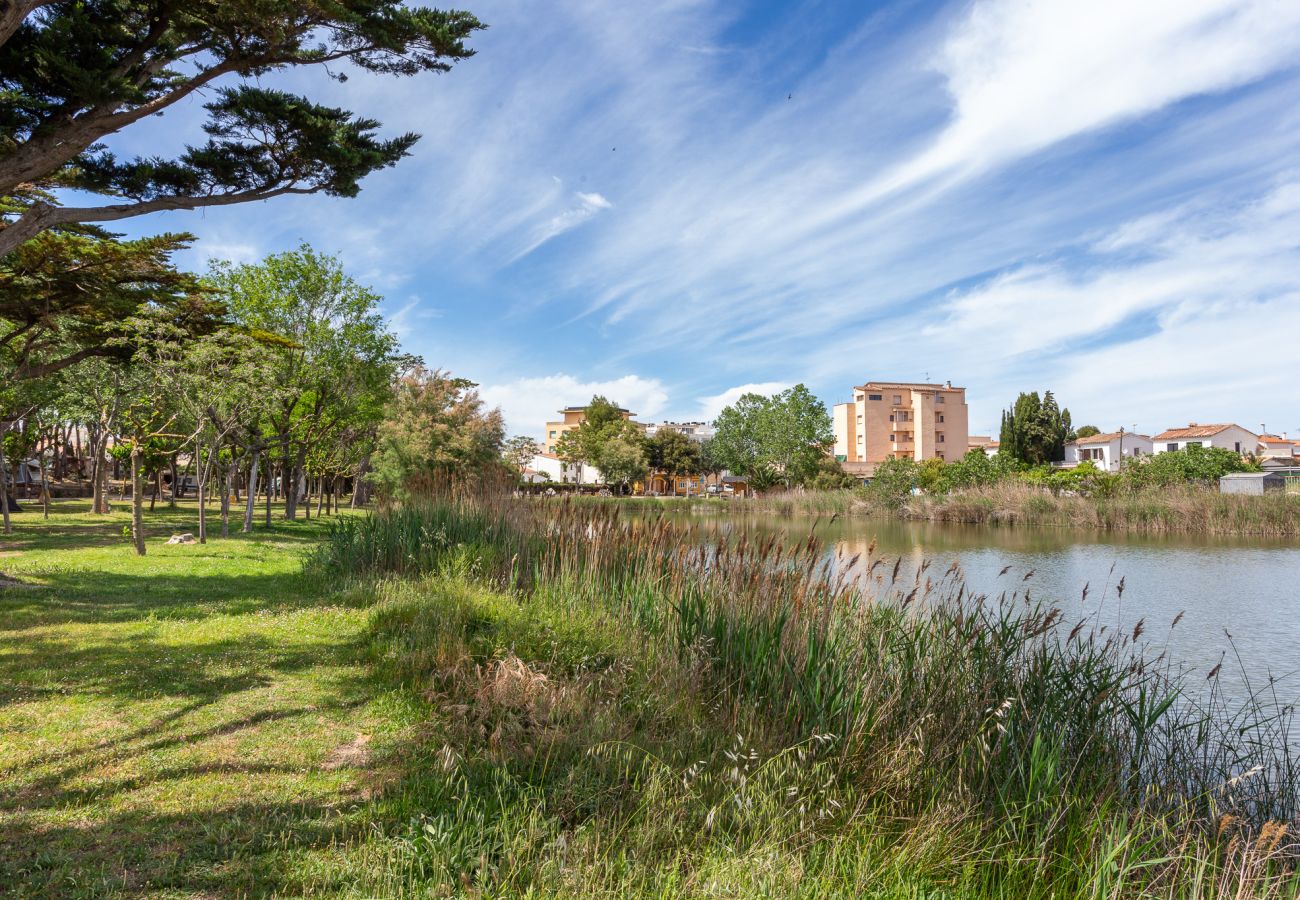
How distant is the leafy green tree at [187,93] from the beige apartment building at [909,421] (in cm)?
7441

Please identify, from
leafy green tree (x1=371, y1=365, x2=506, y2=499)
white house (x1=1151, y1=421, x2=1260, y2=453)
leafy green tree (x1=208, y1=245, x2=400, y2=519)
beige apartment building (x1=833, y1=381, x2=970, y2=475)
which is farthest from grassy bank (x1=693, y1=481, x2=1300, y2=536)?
white house (x1=1151, y1=421, x2=1260, y2=453)

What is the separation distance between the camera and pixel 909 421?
259 ft

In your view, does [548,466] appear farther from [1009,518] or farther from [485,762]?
[485,762]

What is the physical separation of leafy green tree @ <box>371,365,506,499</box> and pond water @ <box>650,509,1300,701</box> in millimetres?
11116

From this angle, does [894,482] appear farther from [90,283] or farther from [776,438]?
[90,283]

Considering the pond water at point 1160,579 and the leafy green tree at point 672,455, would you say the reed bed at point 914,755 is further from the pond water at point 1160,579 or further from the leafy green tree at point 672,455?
the leafy green tree at point 672,455

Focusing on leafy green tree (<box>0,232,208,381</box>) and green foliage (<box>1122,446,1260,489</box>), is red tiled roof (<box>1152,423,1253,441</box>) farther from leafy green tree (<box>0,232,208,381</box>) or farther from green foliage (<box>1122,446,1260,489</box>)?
leafy green tree (<box>0,232,208,381</box>)

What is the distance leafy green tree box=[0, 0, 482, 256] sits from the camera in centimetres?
657

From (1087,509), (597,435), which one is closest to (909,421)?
(597,435)

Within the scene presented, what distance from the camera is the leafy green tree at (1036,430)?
61844mm

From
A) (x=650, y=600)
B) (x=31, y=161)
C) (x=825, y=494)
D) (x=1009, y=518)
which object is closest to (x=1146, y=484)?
(x=1009, y=518)

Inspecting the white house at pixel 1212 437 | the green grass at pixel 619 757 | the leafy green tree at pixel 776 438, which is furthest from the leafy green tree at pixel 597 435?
the green grass at pixel 619 757

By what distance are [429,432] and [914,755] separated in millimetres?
21652

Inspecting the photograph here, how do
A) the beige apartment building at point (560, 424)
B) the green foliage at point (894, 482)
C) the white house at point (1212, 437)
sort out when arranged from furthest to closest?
the beige apartment building at point (560, 424) < the white house at point (1212, 437) < the green foliage at point (894, 482)
